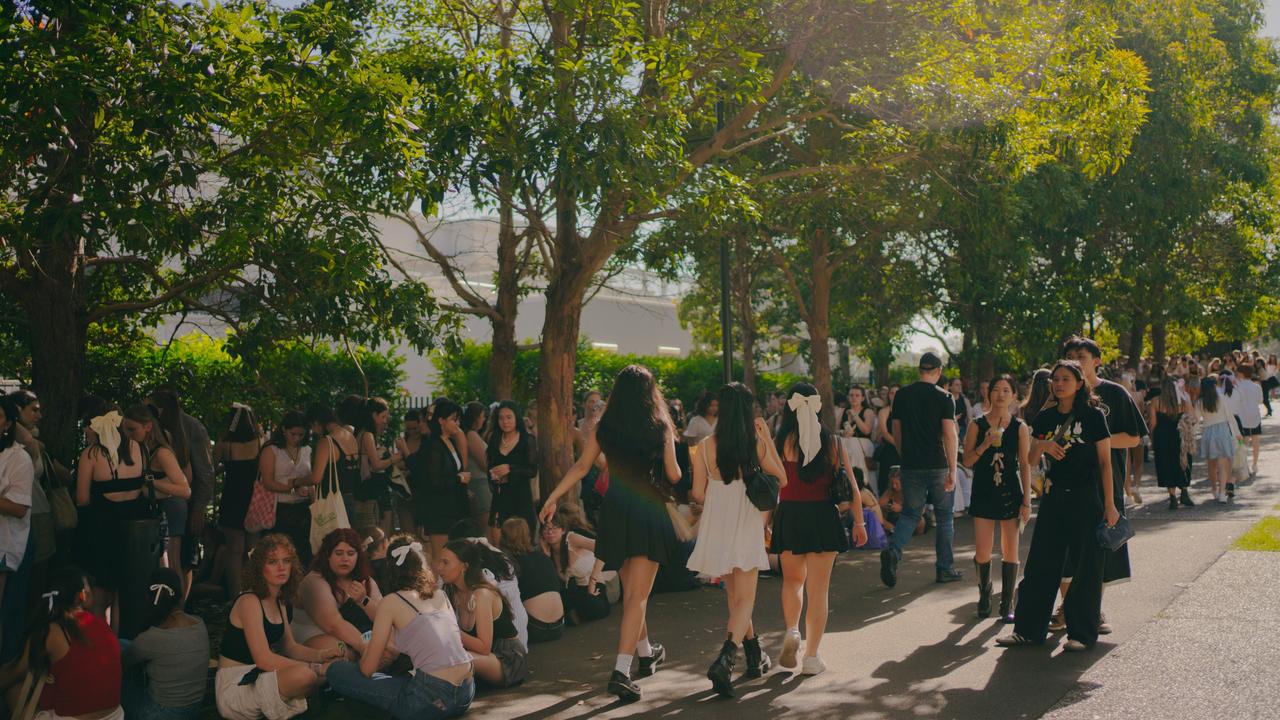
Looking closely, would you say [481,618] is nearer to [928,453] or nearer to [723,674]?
[723,674]

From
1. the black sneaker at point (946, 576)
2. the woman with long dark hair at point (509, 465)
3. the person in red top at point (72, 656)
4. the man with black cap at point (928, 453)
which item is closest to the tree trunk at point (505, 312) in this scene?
the woman with long dark hair at point (509, 465)

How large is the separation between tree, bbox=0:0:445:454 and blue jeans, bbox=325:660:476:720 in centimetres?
306

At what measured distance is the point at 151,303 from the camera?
920 centimetres

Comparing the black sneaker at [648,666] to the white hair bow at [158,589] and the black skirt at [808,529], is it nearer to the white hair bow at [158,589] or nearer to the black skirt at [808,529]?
the black skirt at [808,529]

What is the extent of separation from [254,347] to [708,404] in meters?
5.93

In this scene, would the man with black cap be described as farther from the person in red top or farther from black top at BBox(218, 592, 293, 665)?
the person in red top

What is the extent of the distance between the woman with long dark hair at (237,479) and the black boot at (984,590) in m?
5.78

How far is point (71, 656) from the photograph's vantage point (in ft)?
19.1

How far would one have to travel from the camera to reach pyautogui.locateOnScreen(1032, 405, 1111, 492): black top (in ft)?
24.6

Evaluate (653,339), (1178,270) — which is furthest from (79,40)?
(653,339)

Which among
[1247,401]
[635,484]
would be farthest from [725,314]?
[1247,401]

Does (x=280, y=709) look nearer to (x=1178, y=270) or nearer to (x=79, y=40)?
(x=79, y=40)

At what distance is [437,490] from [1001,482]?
4.39m

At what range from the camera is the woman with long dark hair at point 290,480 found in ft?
31.7
